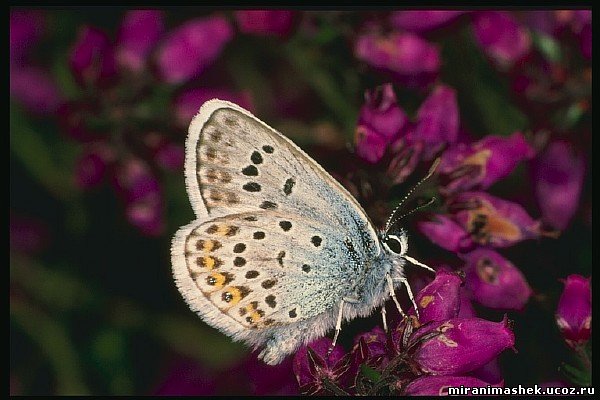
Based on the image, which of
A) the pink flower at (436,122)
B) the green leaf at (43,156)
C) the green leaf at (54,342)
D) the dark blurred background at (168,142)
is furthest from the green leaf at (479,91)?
the green leaf at (54,342)

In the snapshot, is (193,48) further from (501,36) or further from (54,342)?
(54,342)

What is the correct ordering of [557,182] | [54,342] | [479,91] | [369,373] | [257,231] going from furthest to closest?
1. [54,342]
2. [479,91]
3. [557,182]
4. [257,231]
5. [369,373]

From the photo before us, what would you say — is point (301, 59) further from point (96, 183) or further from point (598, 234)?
point (598, 234)

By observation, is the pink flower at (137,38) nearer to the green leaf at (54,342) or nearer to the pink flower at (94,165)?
the pink flower at (94,165)

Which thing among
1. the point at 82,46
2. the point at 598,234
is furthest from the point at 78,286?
the point at 598,234

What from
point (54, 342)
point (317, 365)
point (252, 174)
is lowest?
point (54, 342)

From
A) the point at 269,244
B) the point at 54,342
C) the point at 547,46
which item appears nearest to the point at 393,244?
the point at 269,244
